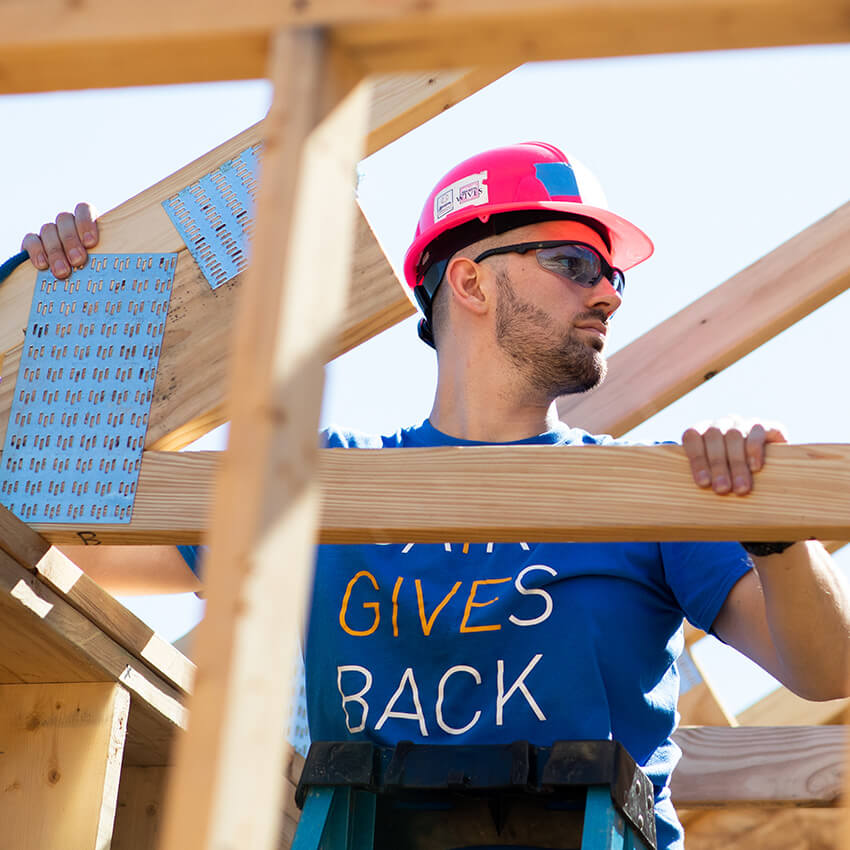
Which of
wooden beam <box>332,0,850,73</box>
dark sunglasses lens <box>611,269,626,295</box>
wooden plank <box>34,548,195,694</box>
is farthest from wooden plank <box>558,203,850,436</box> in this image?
wooden beam <box>332,0,850,73</box>

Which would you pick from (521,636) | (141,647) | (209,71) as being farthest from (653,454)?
(141,647)

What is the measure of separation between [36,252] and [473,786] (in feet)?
4.32

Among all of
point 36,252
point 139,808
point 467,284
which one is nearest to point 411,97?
point 467,284

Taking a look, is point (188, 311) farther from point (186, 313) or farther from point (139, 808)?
point (139, 808)

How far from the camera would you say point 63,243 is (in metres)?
2.48

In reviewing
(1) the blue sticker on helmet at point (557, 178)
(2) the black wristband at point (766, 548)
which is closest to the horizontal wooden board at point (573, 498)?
(2) the black wristband at point (766, 548)

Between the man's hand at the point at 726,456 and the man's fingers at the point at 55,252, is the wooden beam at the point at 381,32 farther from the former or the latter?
the man's fingers at the point at 55,252

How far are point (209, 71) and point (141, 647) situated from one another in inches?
56.1

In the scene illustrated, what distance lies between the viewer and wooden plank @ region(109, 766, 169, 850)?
8.91 feet

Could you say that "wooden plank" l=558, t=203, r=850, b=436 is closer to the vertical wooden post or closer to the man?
the man

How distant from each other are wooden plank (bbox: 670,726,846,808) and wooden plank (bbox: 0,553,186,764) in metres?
1.64

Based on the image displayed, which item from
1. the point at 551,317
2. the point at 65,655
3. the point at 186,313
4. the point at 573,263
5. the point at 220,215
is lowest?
the point at 65,655

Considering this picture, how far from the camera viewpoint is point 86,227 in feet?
8.21

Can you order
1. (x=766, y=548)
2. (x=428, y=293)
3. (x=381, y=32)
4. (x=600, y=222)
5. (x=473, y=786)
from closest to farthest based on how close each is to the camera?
(x=381, y=32), (x=473, y=786), (x=766, y=548), (x=600, y=222), (x=428, y=293)
